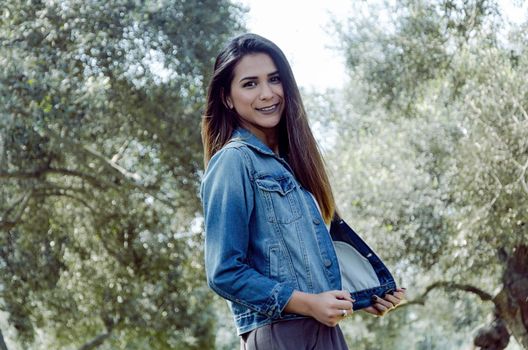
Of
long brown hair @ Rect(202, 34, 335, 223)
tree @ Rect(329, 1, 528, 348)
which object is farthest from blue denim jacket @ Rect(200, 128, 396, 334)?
tree @ Rect(329, 1, 528, 348)

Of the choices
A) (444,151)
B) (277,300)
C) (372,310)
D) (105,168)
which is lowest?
(105,168)

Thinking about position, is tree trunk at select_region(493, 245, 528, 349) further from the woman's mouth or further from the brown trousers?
the brown trousers

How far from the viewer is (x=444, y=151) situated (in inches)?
578

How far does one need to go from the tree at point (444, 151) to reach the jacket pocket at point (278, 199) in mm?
→ 9622

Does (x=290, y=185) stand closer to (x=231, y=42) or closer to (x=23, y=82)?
(x=231, y=42)

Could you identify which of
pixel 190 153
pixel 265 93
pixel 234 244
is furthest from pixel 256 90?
pixel 190 153

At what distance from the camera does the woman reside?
2.56 meters

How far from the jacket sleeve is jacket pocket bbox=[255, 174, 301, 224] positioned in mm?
47

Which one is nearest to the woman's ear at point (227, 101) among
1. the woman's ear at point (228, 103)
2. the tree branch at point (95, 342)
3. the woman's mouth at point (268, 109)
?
the woman's ear at point (228, 103)

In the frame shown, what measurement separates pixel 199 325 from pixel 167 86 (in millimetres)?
4864

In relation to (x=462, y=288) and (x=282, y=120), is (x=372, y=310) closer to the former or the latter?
(x=282, y=120)

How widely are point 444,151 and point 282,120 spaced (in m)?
12.0

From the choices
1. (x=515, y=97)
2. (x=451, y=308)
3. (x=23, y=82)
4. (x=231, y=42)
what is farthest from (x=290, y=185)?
(x=451, y=308)

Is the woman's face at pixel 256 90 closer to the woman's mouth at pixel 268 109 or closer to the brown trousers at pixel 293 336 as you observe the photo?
the woman's mouth at pixel 268 109
